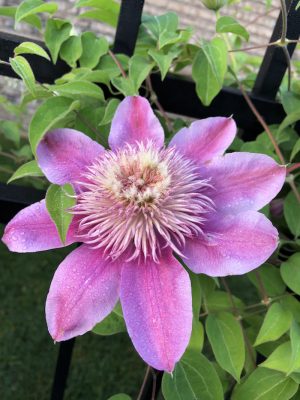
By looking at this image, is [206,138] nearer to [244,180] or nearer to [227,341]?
[244,180]

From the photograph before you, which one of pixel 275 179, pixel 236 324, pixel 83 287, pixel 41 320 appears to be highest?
pixel 275 179

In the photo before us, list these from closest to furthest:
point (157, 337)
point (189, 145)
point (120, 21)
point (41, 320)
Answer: point (157, 337) < point (189, 145) < point (120, 21) < point (41, 320)

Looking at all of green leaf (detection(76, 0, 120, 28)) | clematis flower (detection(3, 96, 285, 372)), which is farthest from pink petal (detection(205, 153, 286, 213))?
green leaf (detection(76, 0, 120, 28))

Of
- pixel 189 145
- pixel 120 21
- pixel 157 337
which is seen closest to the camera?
pixel 157 337

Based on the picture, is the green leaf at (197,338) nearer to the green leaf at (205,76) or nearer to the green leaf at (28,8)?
the green leaf at (205,76)

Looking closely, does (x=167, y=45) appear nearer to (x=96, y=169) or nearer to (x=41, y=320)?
(x=96, y=169)

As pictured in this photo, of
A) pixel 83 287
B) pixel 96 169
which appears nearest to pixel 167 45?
pixel 96 169
